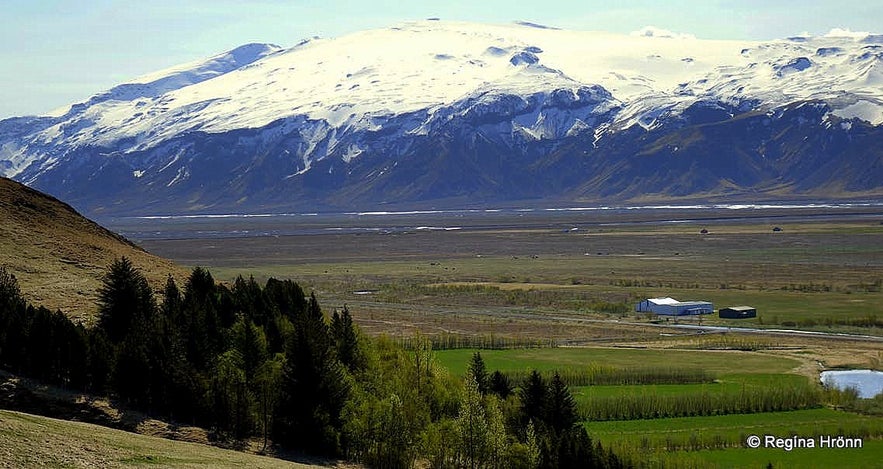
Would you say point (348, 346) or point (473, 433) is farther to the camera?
point (348, 346)

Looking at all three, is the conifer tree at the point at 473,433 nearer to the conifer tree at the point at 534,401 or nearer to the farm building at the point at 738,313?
the conifer tree at the point at 534,401

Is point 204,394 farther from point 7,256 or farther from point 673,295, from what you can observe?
point 673,295

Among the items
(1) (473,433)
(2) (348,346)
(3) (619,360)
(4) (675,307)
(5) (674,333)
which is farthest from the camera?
(4) (675,307)

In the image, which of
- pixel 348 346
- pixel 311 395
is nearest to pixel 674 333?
pixel 348 346

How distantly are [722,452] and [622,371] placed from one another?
1157 inches

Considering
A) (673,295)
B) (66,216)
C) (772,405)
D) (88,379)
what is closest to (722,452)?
(772,405)

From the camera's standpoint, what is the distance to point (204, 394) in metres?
55.4

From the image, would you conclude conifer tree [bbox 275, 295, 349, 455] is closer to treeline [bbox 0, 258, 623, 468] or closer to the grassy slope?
treeline [bbox 0, 258, 623, 468]

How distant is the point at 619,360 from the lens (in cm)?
10650

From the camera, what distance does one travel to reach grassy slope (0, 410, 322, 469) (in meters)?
39.2

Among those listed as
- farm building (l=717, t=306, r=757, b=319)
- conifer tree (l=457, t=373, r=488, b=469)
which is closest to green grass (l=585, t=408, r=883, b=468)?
conifer tree (l=457, t=373, r=488, b=469)

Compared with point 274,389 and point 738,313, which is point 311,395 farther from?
point 738,313

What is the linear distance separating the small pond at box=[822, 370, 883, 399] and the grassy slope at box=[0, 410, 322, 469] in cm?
5559

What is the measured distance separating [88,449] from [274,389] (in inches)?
672
